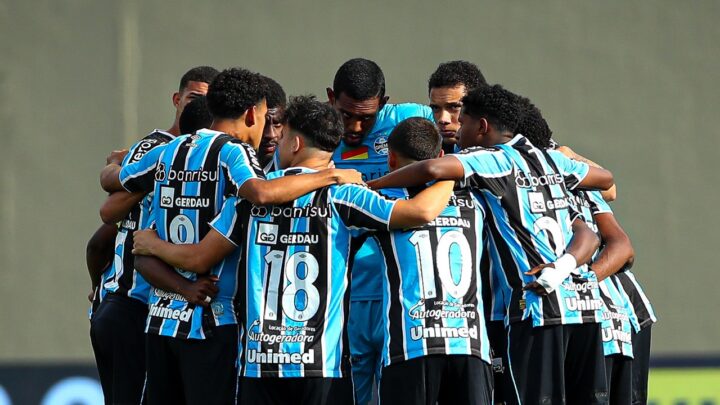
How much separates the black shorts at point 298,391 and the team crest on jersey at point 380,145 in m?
1.82

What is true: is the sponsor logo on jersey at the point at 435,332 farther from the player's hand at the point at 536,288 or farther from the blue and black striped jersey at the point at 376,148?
the blue and black striped jersey at the point at 376,148

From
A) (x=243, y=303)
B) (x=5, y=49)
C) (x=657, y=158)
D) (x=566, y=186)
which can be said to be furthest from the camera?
(x=657, y=158)

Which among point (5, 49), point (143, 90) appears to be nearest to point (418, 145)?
point (143, 90)

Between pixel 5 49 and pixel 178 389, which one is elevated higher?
pixel 5 49

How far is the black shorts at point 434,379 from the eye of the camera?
486cm

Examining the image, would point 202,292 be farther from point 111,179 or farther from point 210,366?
point 111,179

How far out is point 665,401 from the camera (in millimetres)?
8969

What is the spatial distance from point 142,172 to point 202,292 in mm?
767

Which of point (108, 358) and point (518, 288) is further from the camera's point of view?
point (108, 358)

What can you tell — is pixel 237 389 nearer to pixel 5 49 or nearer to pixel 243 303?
pixel 243 303

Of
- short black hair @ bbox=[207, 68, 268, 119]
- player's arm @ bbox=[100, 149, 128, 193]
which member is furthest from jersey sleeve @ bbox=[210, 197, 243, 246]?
player's arm @ bbox=[100, 149, 128, 193]

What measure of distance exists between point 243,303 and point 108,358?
1.22m

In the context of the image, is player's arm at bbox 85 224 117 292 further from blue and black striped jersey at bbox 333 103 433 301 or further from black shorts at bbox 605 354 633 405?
black shorts at bbox 605 354 633 405

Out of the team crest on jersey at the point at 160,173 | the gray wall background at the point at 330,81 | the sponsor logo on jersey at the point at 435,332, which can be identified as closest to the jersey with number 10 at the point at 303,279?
the sponsor logo on jersey at the point at 435,332
